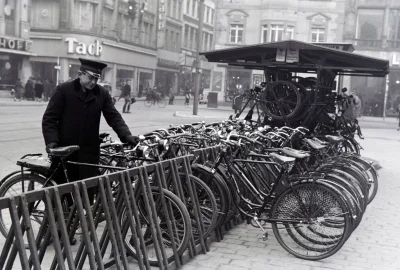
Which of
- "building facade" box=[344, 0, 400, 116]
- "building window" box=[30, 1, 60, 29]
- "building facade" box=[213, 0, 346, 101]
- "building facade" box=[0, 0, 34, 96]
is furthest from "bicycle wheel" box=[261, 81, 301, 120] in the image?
"building window" box=[30, 1, 60, 29]

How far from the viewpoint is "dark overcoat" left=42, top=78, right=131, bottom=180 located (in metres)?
5.62

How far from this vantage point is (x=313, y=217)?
575cm

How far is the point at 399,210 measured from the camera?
8.57 m

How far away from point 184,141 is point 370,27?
36.7 m

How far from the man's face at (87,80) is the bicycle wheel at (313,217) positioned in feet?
7.19

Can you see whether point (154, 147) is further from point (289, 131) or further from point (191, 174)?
point (289, 131)

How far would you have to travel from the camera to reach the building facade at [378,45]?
39.8 m

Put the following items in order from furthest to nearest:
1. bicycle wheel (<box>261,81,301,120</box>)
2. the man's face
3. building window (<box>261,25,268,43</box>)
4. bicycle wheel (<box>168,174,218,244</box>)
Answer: building window (<box>261,25,268,43</box>), bicycle wheel (<box>261,81,301,120</box>), bicycle wheel (<box>168,174,218,244</box>), the man's face

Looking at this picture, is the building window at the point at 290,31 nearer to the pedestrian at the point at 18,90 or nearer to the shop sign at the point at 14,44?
the shop sign at the point at 14,44

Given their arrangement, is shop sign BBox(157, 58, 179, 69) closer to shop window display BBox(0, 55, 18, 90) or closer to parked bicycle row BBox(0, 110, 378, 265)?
shop window display BBox(0, 55, 18, 90)

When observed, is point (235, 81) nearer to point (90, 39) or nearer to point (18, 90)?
point (90, 39)

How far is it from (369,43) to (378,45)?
2.13 ft

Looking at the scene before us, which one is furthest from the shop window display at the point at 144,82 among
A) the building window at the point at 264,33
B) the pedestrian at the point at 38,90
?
the pedestrian at the point at 38,90

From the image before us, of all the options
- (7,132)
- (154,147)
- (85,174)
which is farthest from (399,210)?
(7,132)
